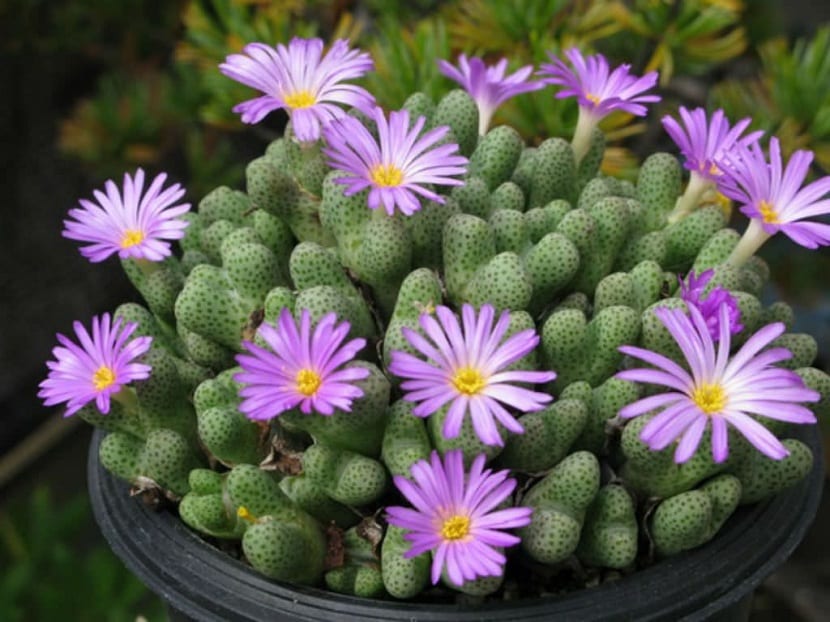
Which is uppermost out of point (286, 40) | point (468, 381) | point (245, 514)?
point (286, 40)

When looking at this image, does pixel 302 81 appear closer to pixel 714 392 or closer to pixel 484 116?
pixel 484 116

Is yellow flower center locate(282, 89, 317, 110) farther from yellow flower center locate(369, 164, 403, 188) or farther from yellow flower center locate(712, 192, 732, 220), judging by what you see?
yellow flower center locate(712, 192, 732, 220)

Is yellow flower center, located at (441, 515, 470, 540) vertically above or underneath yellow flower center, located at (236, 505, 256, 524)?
above

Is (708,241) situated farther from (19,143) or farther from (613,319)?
(19,143)

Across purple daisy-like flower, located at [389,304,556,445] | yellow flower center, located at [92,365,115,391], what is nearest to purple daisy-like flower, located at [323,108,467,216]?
purple daisy-like flower, located at [389,304,556,445]

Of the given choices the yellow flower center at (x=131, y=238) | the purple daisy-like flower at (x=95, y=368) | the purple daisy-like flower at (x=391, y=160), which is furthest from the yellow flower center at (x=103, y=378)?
the purple daisy-like flower at (x=391, y=160)

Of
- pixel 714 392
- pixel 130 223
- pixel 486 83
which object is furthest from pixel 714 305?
pixel 130 223
